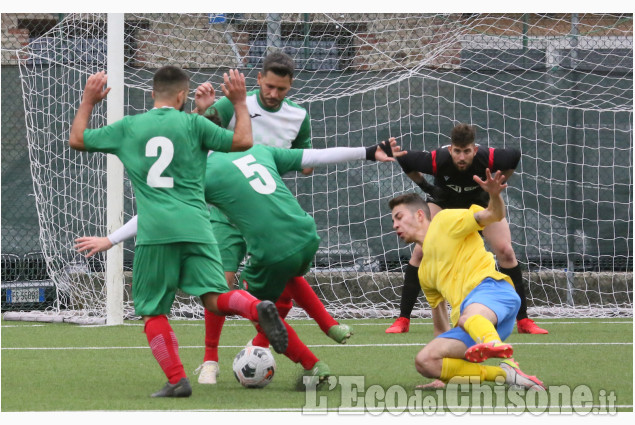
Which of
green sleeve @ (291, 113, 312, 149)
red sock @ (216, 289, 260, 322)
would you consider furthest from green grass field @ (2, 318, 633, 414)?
green sleeve @ (291, 113, 312, 149)

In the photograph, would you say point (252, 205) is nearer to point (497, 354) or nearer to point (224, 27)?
point (497, 354)

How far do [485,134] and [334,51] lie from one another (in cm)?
171

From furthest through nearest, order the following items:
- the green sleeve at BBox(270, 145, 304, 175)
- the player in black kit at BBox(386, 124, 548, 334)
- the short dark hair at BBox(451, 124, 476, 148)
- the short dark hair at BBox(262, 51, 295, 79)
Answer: the player in black kit at BBox(386, 124, 548, 334)
the short dark hair at BBox(451, 124, 476, 148)
the short dark hair at BBox(262, 51, 295, 79)
the green sleeve at BBox(270, 145, 304, 175)

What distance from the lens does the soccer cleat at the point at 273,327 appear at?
4.23 metres

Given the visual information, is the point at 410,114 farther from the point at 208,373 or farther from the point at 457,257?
the point at 208,373

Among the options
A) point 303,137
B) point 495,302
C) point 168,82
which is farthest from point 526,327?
point 168,82

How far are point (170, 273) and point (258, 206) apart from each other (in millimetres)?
578

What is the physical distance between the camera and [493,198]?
4.70 m

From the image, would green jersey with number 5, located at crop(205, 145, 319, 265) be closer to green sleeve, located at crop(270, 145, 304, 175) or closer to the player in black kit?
green sleeve, located at crop(270, 145, 304, 175)

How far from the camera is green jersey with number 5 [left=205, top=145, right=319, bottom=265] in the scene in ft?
16.1

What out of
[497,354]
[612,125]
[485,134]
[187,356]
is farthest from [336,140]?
[497,354]

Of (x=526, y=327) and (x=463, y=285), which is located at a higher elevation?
(x=463, y=285)

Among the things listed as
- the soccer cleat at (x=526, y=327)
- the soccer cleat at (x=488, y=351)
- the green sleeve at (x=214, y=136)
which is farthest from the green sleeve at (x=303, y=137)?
the soccer cleat at (x=526, y=327)

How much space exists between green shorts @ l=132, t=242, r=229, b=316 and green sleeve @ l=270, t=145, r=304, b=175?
26.9 inches
